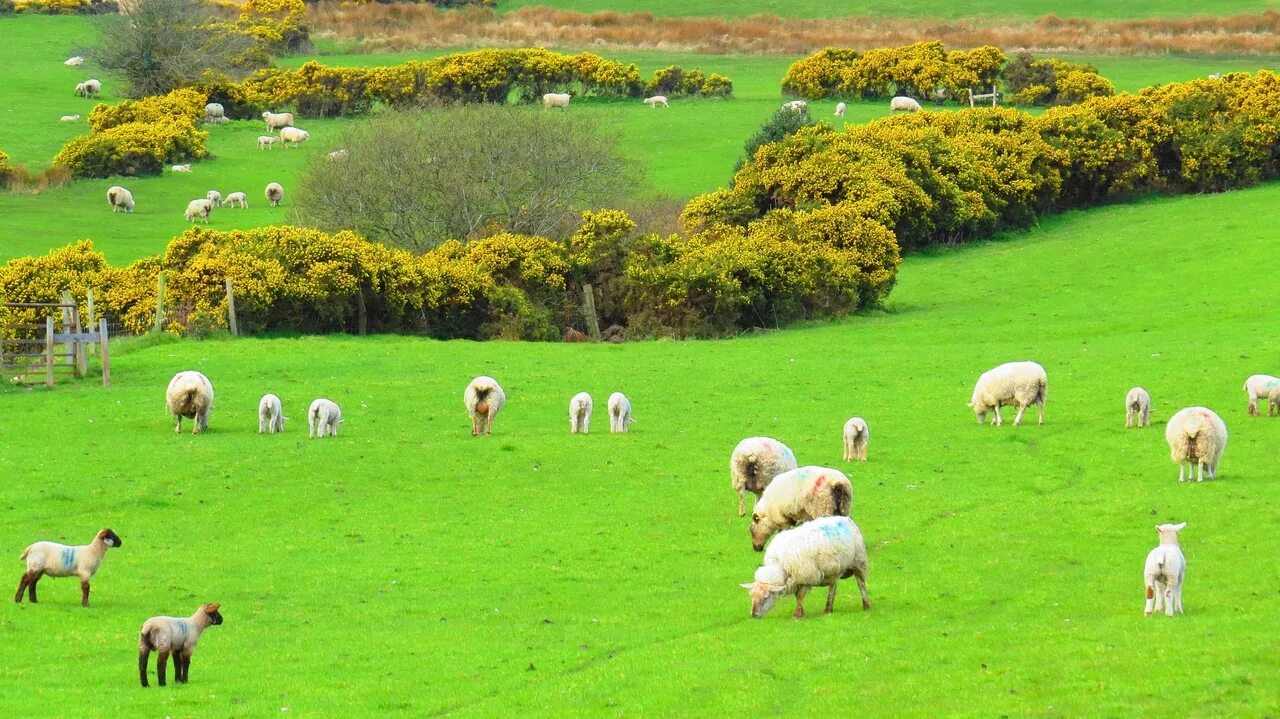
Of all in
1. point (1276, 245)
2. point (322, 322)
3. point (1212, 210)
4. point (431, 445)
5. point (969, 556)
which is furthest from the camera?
point (1212, 210)

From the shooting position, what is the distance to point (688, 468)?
3047cm

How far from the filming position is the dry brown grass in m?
108

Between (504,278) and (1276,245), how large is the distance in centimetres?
2790

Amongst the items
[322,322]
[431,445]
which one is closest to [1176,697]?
[431,445]

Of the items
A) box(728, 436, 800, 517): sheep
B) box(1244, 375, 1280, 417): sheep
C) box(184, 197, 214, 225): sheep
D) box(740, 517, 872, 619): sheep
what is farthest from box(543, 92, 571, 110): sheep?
box(740, 517, 872, 619): sheep

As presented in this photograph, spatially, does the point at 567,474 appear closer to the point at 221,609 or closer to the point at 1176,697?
the point at 221,609

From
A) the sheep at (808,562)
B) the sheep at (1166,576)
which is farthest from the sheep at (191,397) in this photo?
the sheep at (1166,576)

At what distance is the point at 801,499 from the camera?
2223cm

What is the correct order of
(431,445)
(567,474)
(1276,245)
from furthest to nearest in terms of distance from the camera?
(1276,245), (431,445), (567,474)

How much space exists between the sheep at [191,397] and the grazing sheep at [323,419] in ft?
7.41

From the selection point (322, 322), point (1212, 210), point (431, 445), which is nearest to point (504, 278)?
point (322, 322)

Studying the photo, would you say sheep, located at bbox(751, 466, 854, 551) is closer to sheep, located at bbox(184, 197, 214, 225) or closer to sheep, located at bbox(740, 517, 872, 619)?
sheep, located at bbox(740, 517, 872, 619)

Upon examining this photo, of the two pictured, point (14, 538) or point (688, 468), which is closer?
point (14, 538)

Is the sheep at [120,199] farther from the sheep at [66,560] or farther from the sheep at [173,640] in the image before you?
the sheep at [173,640]
